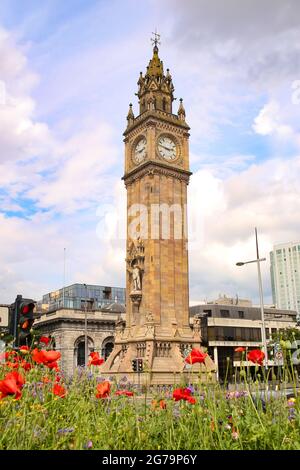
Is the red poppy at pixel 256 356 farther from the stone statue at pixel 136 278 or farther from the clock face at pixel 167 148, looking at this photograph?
the clock face at pixel 167 148

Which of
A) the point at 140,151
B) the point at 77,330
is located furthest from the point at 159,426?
the point at 77,330

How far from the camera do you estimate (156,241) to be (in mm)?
46719

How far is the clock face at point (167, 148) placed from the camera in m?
49.6

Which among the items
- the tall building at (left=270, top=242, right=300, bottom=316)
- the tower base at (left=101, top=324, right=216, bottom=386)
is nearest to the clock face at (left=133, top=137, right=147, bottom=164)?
the tower base at (left=101, top=324, right=216, bottom=386)

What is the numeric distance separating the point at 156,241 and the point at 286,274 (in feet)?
449

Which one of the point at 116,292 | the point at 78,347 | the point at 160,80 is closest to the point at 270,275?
the point at 116,292

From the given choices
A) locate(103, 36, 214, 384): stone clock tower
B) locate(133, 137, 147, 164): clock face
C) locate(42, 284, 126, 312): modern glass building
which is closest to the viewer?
locate(103, 36, 214, 384): stone clock tower

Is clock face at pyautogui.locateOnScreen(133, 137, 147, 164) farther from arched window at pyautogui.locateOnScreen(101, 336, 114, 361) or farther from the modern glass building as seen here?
the modern glass building

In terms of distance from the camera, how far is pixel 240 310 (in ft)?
290

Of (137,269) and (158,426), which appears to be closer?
(158,426)

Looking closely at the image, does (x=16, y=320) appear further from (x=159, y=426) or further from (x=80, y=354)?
(x=80, y=354)

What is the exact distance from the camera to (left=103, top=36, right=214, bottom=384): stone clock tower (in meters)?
44.1

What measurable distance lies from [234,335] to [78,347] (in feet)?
83.7

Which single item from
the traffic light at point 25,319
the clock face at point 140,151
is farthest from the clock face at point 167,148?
the traffic light at point 25,319
